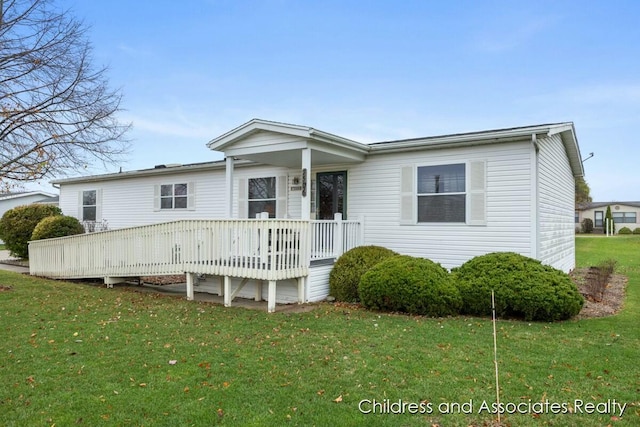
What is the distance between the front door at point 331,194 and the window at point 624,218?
148ft

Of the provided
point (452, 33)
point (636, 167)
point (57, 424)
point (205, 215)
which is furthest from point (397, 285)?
point (636, 167)

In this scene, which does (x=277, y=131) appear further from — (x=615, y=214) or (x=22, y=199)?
(x=615, y=214)

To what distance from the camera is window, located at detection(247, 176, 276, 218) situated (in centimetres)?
1179

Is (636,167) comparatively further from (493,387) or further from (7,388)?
(7,388)

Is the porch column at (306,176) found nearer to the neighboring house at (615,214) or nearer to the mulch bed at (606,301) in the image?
the mulch bed at (606,301)

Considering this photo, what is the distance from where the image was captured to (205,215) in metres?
13.7

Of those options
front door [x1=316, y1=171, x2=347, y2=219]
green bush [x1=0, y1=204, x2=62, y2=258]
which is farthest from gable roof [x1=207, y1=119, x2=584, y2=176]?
green bush [x1=0, y1=204, x2=62, y2=258]

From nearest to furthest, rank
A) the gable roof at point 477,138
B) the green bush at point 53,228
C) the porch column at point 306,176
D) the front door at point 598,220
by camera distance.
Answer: the gable roof at point 477,138 → the porch column at point 306,176 → the green bush at point 53,228 → the front door at point 598,220

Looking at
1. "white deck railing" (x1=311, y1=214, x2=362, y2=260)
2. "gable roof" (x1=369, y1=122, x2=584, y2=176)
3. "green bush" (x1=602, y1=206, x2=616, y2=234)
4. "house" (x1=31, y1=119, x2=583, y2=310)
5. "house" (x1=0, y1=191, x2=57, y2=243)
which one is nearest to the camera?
"gable roof" (x1=369, y1=122, x2=584, y2=176)

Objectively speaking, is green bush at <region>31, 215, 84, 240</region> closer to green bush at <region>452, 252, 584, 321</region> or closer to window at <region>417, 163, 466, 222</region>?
window at <region>417, 163, 466, 222</region>

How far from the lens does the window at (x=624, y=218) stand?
43.3m

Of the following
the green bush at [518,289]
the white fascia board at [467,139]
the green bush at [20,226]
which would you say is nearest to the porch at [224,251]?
the white fascia board at [467,139]

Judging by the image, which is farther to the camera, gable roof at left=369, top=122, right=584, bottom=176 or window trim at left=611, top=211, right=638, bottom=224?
window trim at left=611, top=211, right=638, bottom=224

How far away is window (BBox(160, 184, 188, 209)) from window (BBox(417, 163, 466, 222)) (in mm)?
8456
